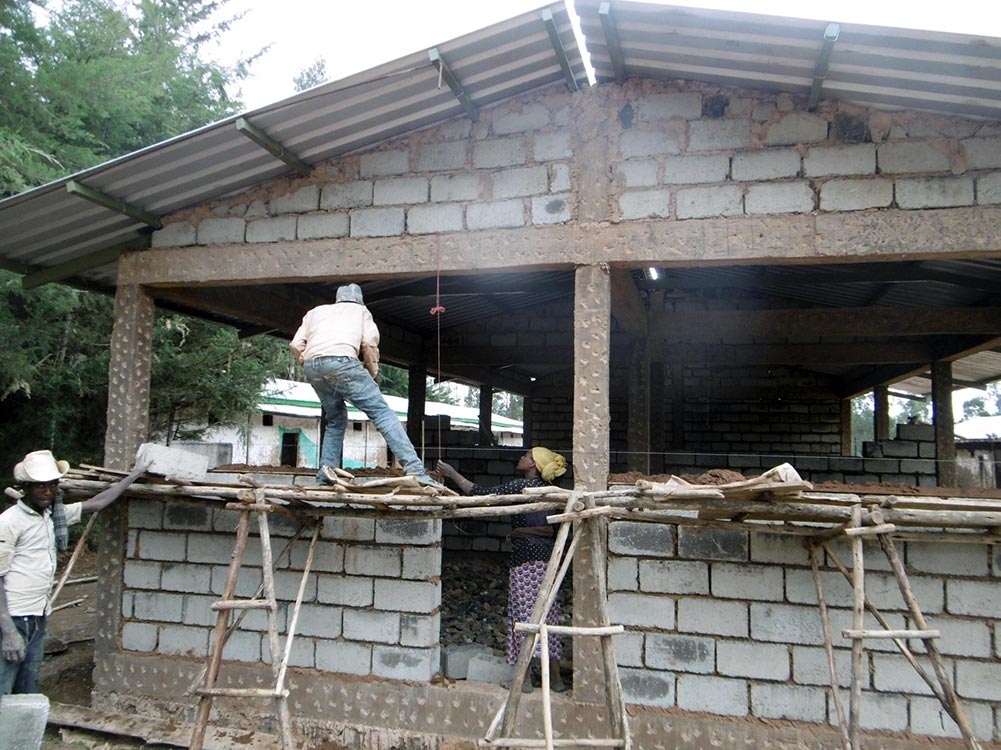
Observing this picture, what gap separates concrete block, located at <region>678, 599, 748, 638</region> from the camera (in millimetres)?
4332

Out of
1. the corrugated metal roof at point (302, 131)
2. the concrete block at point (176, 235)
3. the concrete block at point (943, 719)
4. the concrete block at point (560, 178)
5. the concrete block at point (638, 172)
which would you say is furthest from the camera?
the concrete block at point (176, 235)

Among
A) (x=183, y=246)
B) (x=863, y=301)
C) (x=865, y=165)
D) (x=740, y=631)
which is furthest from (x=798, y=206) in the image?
(x=863, y=301)

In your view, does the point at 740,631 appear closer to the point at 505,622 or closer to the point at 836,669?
the point at 836,669

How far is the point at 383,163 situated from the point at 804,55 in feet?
9.13

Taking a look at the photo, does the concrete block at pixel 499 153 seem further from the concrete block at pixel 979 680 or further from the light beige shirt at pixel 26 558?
the concrete block at pixel 979 680

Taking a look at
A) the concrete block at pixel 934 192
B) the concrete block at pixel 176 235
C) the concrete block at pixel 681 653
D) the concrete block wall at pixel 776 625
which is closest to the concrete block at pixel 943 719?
the concrete block wall at pixel 776 625

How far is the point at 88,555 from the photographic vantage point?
1141 centimetres

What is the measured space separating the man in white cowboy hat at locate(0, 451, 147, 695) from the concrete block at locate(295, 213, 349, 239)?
2201 millimetres

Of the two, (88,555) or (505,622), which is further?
(88,555)

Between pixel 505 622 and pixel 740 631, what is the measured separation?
2920 mm

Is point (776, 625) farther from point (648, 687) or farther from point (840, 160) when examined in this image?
point (840, 160)

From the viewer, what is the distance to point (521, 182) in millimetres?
4820

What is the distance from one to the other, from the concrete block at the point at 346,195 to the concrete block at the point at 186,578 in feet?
9.26

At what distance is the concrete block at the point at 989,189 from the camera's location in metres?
→ 4.11
